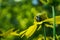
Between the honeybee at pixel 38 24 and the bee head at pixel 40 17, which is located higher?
the bee head at pixel 40 17

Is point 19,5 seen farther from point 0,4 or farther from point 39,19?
point 39,19

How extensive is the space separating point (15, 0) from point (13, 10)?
0.49 feet

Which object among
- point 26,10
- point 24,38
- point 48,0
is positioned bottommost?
point 24,38

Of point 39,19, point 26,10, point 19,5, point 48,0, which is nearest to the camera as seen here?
point 48,0

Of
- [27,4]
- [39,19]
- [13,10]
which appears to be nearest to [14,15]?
[13,10]

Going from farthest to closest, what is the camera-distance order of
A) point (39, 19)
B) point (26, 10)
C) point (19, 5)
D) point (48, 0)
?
point (19, 5)
point (26, 10)
point (39, 19)
point (48, 0)

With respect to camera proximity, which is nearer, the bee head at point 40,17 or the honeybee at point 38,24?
the honeybee at point 38,24

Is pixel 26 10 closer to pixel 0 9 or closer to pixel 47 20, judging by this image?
pixel 0 9

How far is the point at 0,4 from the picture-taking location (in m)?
3.86

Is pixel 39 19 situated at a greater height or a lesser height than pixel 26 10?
lesser

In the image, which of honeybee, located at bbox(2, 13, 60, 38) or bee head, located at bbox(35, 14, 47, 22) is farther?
bee head, located at bbox(35, 14, 47, 22)

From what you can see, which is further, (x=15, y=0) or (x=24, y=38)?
(x=15, y=0)

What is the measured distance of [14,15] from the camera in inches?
148

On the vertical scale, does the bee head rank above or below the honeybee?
above
